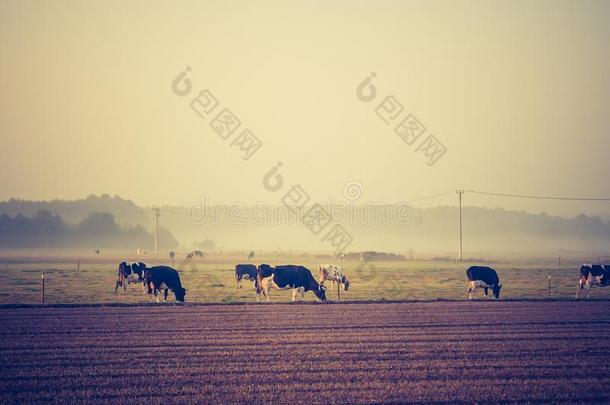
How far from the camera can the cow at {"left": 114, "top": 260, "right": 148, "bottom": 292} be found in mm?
39688

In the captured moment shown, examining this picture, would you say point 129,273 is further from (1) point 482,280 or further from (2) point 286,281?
(1) point 482,280

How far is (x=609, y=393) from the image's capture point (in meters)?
13.8

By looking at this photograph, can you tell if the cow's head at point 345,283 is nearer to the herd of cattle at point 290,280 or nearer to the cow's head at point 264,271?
the herd of cattle at point 290,280

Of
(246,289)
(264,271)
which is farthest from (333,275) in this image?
(264,271)

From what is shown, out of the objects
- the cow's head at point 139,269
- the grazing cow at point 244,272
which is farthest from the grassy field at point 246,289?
the cow's head at point 139,269

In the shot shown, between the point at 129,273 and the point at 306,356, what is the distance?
2471cm

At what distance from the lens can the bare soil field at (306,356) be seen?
547 inches

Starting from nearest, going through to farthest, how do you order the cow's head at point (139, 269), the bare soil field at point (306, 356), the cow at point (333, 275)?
the bare soil field at point (306, 356)
the cow's head at point (139, 269)
the cow at point (333, 275)

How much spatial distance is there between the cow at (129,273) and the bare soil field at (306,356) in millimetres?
11194

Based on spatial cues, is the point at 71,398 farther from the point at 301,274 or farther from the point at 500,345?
the point at 301,274

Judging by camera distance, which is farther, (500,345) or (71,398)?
(500,345)

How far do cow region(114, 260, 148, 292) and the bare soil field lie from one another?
11.2 meters

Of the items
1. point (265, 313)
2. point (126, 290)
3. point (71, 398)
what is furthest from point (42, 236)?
point (71, 398)

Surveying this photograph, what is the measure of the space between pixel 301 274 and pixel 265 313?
8.55 meters
